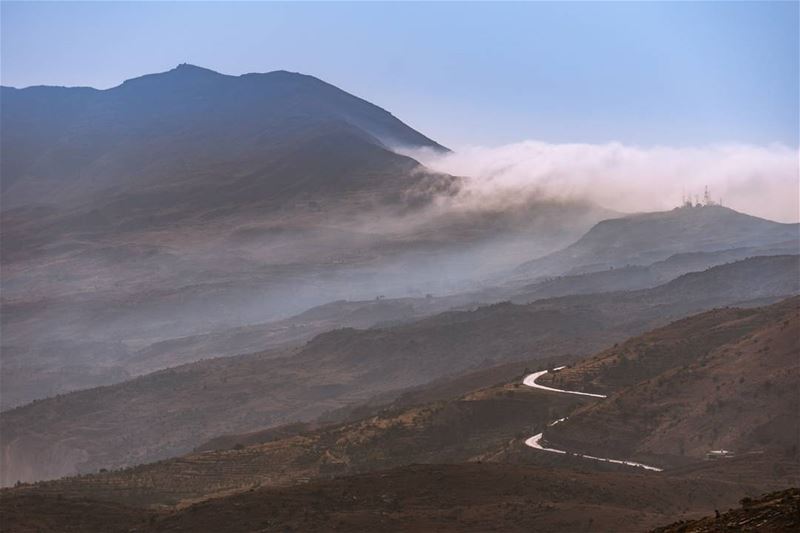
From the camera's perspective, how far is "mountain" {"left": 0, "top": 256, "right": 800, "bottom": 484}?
351ft

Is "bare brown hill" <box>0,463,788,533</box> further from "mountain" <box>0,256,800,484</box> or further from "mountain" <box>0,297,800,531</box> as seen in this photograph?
"mountain" <box>0,256,800,484</box>

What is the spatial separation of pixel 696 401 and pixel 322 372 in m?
66.6

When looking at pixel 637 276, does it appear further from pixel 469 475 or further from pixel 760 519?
pixel 760 519

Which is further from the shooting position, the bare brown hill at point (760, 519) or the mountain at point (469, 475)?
the mountain at point (469, 475)

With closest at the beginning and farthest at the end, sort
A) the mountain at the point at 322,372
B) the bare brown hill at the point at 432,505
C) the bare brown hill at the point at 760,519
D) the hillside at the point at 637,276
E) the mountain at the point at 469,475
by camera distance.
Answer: the bare brown hill at the point at 760,519 → the bare brown hill at the point at 432,505 → the mountain at the point at 469,475 → the mountain at the point at 322,372 → the hillside at the point at 637,276

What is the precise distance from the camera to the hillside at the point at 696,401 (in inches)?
2313

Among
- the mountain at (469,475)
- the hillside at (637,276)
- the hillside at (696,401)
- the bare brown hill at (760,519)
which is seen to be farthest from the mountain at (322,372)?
the bare brown hill at (760,519)

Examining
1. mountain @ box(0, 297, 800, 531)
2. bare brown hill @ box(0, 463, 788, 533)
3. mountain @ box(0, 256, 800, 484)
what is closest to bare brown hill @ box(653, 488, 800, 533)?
mountain @ box(0, 297, 800, 531)

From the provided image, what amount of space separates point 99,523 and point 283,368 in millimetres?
84747

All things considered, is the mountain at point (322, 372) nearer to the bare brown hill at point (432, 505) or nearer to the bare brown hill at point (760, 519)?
the bare brown hill at point (432, 505)

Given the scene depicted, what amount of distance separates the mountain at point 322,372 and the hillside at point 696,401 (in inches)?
1257

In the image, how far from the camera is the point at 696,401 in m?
64.4

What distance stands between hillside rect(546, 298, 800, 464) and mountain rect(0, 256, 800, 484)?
31927mm

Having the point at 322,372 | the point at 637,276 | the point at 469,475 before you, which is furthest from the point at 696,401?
the point at 637,276
